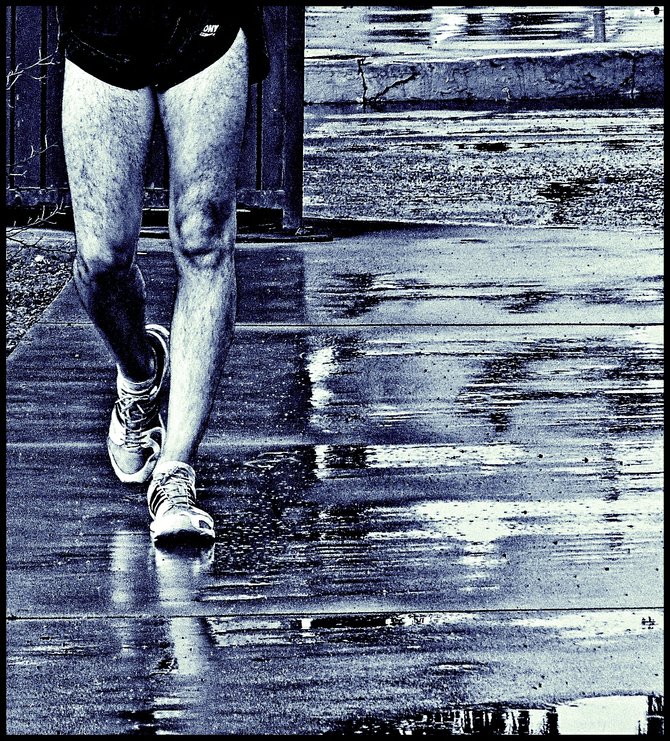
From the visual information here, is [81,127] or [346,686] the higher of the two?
[81,127]

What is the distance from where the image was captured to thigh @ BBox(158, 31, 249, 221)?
144 inches

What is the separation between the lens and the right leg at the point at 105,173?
366 cm

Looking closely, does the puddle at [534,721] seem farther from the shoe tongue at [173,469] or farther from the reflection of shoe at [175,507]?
the shoe tongue at [173,469]

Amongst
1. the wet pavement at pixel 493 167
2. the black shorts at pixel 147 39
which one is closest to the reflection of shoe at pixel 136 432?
the black shorts at pixel 147 39

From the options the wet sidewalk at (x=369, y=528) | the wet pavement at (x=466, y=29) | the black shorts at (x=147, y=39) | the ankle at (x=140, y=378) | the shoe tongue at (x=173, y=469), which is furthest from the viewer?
the wet pavement at (x=466, y=29)

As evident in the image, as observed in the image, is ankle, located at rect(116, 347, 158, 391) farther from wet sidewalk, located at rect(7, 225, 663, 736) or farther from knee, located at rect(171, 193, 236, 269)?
knee, located at rect(171, 193, 236, 269)

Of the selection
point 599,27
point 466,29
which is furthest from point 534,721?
point 466,29

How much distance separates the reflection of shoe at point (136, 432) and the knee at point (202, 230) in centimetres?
49

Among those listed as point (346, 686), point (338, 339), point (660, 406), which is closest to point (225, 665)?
point (346, 686)

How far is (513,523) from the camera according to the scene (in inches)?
153

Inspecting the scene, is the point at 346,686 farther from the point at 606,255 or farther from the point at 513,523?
the point at 606,255

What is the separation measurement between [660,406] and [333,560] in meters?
1.70

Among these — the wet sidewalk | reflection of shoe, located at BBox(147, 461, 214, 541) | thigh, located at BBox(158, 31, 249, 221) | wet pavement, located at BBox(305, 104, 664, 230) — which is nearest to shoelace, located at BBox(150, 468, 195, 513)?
reflection of shoe, located at BBox(147, 461, 214, 541)

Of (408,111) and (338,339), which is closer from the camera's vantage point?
(338,339)
